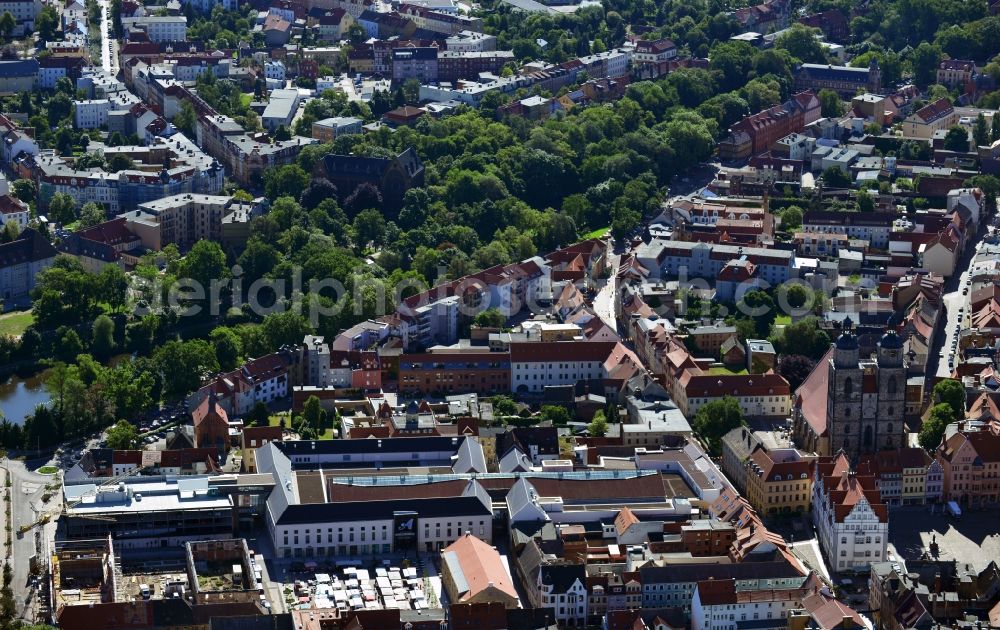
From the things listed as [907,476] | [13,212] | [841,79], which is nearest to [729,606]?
[907,476]

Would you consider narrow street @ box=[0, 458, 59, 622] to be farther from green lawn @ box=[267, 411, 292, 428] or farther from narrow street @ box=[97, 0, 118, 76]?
narrow street @ box=[97, 0, 118, 76]

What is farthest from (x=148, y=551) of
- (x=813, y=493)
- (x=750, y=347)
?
(x=750, y=347)

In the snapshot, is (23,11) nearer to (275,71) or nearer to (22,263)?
(275,71)

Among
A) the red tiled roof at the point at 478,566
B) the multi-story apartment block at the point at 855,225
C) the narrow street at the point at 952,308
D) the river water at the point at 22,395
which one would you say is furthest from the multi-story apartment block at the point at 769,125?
the red tiled roof at the point at 478,566

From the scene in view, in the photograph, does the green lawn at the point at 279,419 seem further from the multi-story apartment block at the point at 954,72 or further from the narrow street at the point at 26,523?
the multi-story apartment block at the point at 954,72

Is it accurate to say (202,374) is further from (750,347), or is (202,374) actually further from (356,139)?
(356,139)
